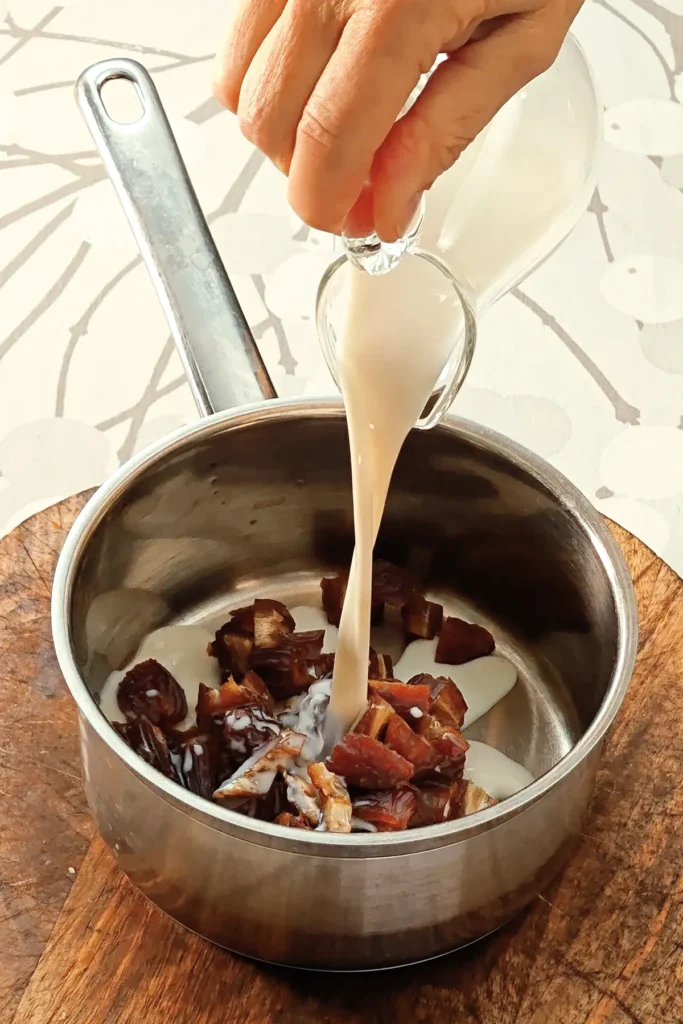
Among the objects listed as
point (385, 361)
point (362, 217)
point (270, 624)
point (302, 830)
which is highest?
point (362, 217)

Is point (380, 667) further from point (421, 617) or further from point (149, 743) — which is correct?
point (149, 743)

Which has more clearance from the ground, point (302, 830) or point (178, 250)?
point (178, 250)

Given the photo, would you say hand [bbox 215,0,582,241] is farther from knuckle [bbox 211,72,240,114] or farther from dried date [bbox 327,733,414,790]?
dried date [bbox 327,733,414,790]

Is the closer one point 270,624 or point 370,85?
point 370,85

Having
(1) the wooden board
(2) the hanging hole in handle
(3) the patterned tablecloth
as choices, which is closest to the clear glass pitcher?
(1) the wooden board

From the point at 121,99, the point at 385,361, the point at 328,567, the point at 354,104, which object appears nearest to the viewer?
the point at 354,104

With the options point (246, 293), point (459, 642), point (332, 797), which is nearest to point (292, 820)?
point (332, 797)
